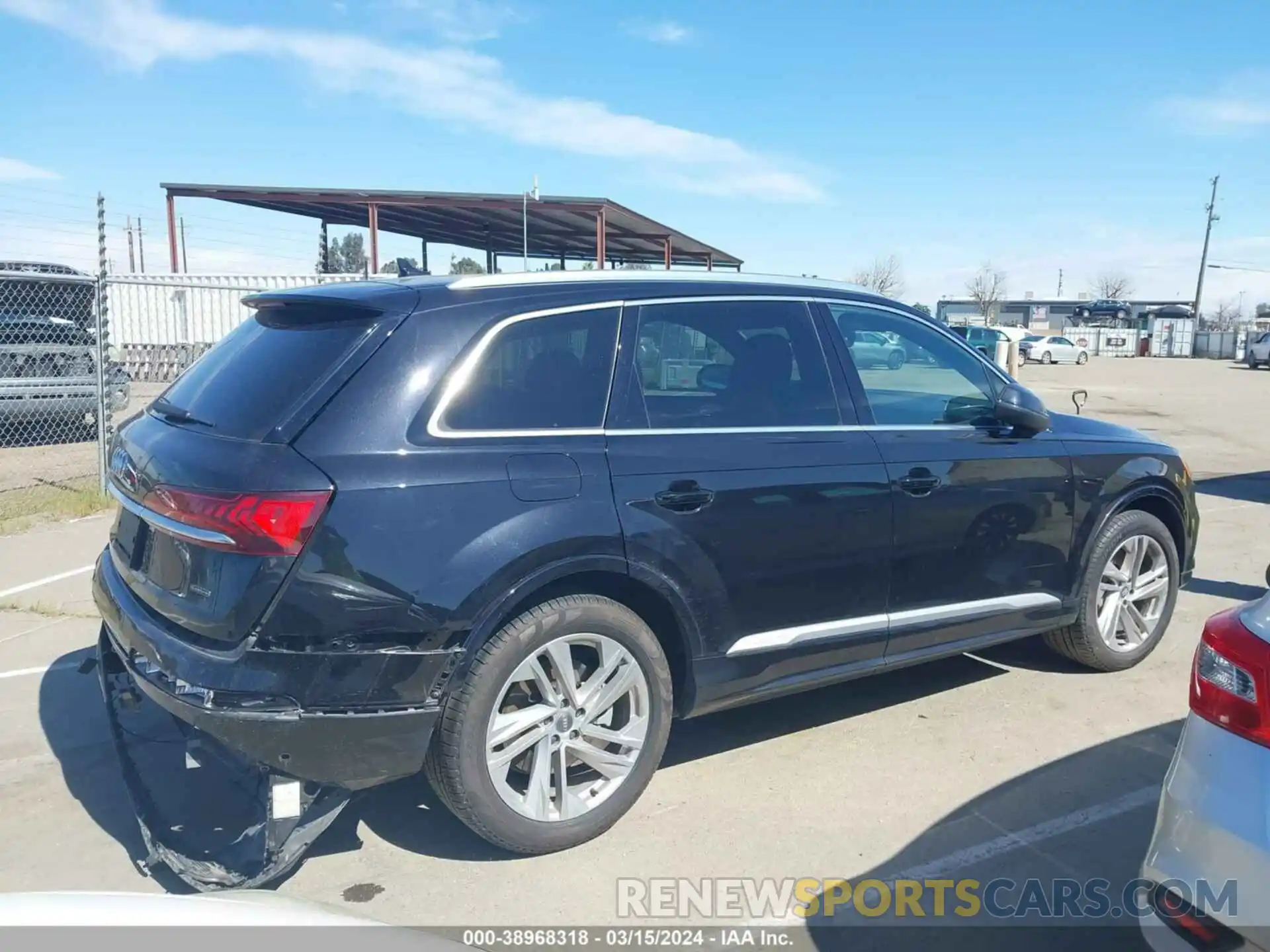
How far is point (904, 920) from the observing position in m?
3.02

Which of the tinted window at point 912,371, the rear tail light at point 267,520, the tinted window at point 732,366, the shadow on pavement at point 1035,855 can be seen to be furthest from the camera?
the tinted window at point 912,371

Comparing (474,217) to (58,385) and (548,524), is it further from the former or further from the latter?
(548,524)

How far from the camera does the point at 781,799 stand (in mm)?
3732

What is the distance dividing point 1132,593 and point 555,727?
10.6 ft

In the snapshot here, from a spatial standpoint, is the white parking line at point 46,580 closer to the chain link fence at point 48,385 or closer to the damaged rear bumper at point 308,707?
the chain link fence at point 48,385

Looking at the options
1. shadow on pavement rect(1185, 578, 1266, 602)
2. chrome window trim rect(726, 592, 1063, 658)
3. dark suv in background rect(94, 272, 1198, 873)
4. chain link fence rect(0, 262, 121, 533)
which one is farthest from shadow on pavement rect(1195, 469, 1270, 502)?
chain link fence rect(0, 262, 121, 533)

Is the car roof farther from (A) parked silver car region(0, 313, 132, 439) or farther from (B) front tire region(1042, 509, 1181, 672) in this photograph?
(A) parked silver car region(0, 313, 132, 439)

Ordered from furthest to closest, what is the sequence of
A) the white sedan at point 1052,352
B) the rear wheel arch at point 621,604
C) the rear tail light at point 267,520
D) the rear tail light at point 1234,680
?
the white sedan at point 1052,352
the rear wheel arch at point 621,604
the rear tail light at point 267,520
the rear tail light at point 1234,680

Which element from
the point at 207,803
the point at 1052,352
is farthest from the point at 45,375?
the point at 1052,352

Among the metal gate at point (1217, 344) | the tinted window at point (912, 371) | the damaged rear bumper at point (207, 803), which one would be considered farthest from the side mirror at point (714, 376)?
the metal gate at point (1217, 344)

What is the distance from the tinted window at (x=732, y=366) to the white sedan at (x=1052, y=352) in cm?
4782

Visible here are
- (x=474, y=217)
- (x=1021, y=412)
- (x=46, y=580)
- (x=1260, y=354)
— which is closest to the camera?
(x=1021, y=412)

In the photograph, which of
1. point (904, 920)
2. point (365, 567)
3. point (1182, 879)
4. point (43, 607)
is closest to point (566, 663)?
point (365, 567)

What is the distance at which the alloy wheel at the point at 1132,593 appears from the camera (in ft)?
16.0
